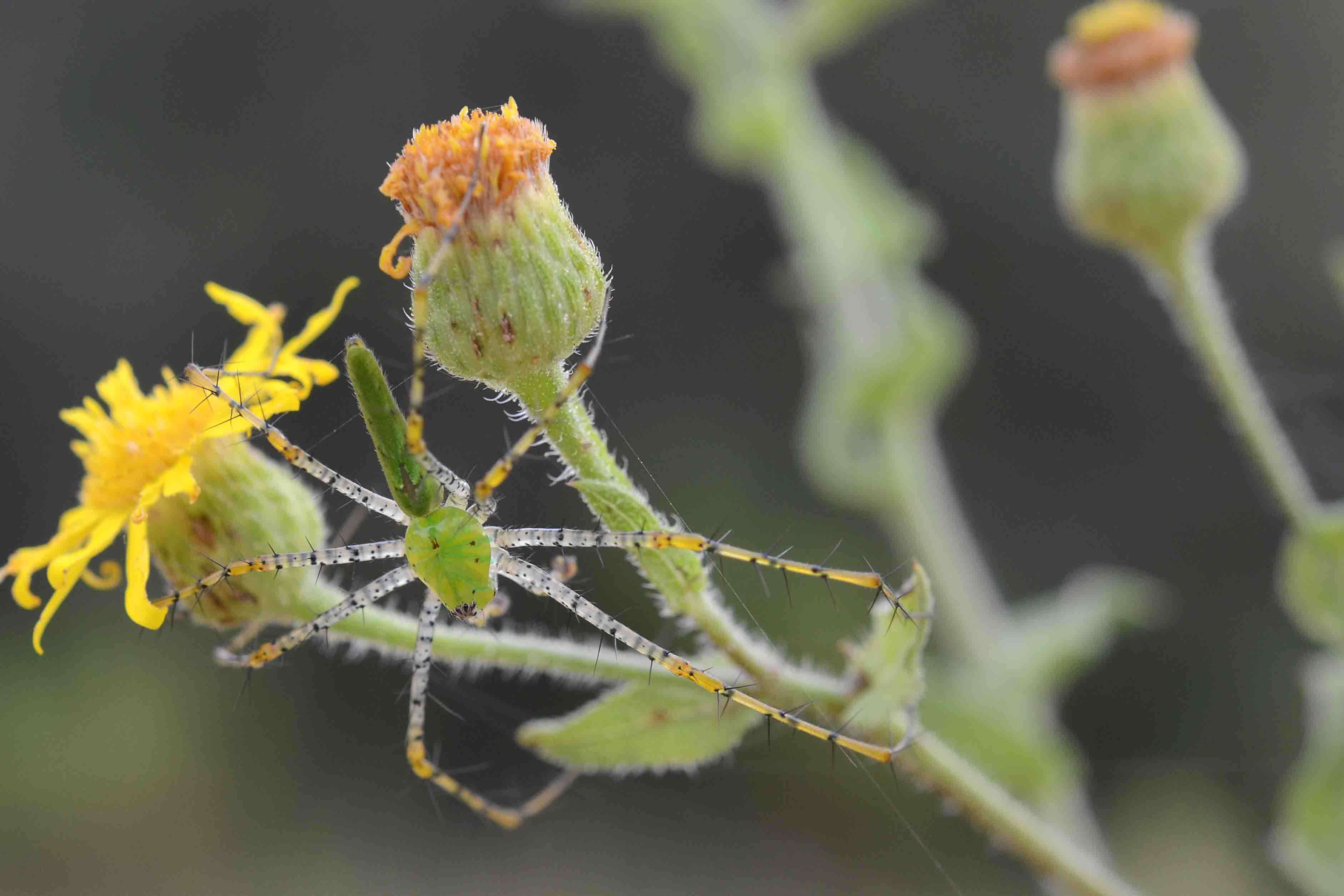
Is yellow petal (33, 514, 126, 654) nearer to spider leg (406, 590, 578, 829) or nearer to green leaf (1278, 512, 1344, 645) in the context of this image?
spider leg (406, 590, 578, 829)

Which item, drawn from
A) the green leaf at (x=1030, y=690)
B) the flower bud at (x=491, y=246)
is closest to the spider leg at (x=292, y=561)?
the flower bud at (x=491, y=246)

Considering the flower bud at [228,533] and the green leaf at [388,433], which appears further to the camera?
the flower bud at [228,533]

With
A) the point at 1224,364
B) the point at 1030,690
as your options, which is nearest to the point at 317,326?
the point at 1224,364

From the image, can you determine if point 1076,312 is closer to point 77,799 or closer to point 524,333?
point 524,333

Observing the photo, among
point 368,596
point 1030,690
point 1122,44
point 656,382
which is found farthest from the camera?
point 656,382

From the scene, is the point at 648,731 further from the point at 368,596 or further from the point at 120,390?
the point at 120,390

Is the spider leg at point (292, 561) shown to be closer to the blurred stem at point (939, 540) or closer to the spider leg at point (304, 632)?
the spider leg at point (304, 632)

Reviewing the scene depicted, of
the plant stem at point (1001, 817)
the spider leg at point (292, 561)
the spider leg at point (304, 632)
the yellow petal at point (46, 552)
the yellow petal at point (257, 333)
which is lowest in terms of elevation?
the plant stem at point (1001, 817)
